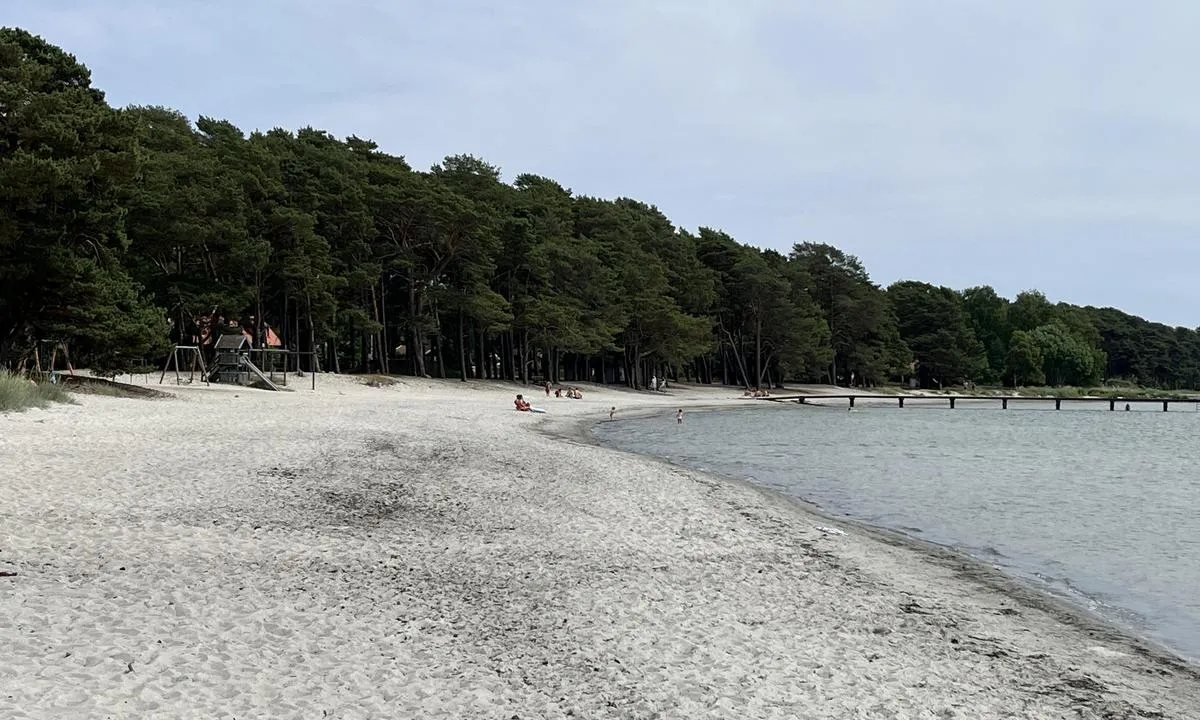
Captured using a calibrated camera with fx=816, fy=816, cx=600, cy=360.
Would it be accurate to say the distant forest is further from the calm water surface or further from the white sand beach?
the calm water surface

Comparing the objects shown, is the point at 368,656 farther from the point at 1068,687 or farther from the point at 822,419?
the point at 822,419

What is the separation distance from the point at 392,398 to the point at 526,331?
849 inches

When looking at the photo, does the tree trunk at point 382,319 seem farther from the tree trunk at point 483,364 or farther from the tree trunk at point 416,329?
the tree trunk at point 483,364

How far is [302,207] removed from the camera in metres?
48.3

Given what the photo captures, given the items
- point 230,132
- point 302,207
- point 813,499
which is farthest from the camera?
point 230,132

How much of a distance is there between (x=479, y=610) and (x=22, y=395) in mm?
17238

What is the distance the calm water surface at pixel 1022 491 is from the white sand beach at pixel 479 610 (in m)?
1.41

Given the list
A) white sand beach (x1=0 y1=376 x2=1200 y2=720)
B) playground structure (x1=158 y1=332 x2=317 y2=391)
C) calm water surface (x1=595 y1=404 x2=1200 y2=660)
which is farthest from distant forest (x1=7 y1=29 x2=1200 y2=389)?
calm water surface (x1=595 y1=404 x2=1200 y2=660)

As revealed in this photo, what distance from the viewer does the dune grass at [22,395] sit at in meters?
18.3

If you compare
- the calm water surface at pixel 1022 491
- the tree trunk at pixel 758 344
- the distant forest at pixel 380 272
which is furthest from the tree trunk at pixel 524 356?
the tree trunk at pixel 758 344

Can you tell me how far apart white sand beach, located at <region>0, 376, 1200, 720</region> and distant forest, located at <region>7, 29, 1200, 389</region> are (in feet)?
49.0

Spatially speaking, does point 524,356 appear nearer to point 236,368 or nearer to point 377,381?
point 377,381

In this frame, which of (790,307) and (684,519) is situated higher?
(790,307)

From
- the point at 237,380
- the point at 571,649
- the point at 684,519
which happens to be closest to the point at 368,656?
the point at 571,649
